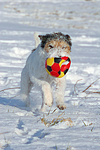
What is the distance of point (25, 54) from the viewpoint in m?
8.88

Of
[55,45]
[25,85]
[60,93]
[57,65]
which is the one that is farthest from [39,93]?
[55,45]

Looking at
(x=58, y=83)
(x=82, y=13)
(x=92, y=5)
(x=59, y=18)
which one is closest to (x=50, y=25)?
(x=59, y=18)

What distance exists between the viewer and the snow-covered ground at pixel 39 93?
2701mm

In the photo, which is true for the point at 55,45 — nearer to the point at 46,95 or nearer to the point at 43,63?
the point at 43,63

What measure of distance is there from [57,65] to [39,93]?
2.13 metres

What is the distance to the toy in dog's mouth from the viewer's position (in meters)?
3.55

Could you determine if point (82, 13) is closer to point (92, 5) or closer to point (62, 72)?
point (92, 5)

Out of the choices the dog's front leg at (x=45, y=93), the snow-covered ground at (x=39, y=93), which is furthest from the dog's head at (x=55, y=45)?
the snow-covered ground at (x=39, y=93)

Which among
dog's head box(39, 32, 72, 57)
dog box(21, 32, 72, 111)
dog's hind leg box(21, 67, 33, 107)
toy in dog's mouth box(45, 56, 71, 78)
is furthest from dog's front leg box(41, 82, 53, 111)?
dog's hind leg box(21, 67, 33, 107)

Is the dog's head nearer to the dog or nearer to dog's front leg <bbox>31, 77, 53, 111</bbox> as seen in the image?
the dog

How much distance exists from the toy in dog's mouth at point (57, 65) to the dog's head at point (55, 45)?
7cm

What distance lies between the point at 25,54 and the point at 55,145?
259 inches

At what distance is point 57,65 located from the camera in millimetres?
3641

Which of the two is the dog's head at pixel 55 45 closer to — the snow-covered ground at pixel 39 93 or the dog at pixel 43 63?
the dog at pixel 43 63
